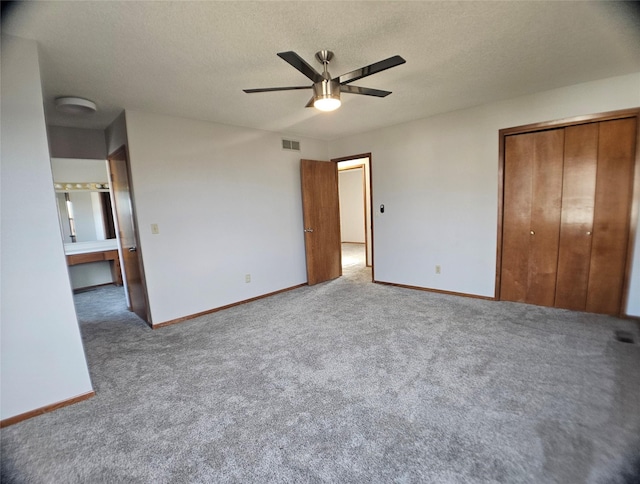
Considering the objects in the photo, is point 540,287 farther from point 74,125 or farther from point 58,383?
point 74,125

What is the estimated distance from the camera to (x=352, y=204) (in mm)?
8734

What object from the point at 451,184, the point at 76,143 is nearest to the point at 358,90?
the point at 451,184

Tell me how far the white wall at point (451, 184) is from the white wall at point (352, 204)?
3930 mm

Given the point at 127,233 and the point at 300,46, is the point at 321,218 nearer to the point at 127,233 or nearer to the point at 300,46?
the point at 127,233

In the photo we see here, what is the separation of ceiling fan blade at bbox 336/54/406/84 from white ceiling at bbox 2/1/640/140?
22 cm

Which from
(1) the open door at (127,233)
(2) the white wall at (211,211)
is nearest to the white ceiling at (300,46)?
(2) the white wall at (211,211)

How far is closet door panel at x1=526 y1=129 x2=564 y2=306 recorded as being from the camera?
122 inches

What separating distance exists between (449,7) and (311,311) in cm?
302

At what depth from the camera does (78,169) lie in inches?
193

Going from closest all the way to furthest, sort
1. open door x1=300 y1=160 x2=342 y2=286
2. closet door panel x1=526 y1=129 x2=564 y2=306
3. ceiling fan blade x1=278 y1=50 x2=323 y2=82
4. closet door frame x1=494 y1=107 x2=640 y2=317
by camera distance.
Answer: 1. ceiling fan blade x1=278 y1=50 x2=323 y2=82
2. closet door frame x1=494 y1=107 x2=640 y2=317
3. closet door panel x1=526 y1=129 x2=564 y2=306
4. open door x1=300 y1=160 x2=342 y2=286

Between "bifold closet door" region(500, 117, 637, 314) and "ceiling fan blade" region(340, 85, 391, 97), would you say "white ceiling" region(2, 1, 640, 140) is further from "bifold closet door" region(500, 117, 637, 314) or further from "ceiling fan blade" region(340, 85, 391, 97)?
"bifold closet door" region(500, 117, 637, 314)

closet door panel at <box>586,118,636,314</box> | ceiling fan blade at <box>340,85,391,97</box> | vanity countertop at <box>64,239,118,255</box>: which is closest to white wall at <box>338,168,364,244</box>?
vanity countertop at <box>64,239,118,255</box>

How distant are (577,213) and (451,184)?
1.31m

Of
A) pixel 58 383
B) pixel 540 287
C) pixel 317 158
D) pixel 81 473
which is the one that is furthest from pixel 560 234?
pixel 58 383
